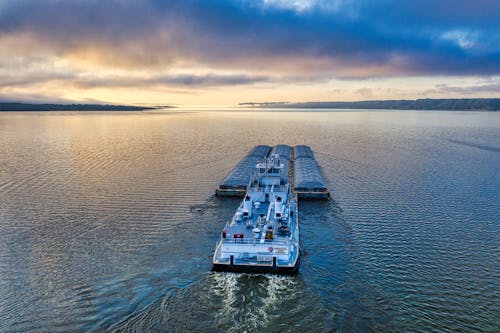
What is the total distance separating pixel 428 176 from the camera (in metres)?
73.9

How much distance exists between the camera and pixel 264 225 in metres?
39.2

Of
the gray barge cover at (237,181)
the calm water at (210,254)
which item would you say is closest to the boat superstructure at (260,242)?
the calm water at (210,254)

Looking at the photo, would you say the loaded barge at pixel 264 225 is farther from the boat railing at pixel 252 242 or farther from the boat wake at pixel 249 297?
the boat wake at pixel 249 297

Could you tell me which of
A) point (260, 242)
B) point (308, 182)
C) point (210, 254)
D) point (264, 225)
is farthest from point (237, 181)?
point (260, 242)

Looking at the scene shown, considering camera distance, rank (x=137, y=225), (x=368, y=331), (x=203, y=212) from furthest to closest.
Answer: (x=203, y=212), (x=137, y=225), (x=368, y=331)

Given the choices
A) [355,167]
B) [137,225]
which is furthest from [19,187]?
[355,167]

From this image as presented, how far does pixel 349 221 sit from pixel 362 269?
13597 millimetres

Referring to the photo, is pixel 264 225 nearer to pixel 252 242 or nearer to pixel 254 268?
pixel 252 242

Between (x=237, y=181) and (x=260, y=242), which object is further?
(x=237, y=181)

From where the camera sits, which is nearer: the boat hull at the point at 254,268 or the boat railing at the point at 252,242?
the boat hull at the point at 254,268

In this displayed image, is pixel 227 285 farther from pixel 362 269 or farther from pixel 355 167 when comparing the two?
pixel 355 167

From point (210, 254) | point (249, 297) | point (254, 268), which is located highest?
point (254, 268)

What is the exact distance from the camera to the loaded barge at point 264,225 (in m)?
33.0

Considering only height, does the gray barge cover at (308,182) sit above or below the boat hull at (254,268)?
above
